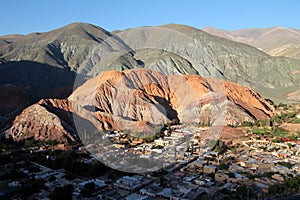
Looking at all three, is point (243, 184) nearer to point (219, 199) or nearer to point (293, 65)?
point (219, 199)

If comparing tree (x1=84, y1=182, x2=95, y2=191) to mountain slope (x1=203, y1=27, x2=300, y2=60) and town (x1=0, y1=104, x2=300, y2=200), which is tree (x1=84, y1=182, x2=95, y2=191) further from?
mountain slope (x1=203, y1=27, x2=300, y2=60)

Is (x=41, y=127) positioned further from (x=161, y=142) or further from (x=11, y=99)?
(x=11, y=99)

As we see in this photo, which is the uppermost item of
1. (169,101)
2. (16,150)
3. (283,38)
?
(283,38)

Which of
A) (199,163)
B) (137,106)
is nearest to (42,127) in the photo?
(137,106)

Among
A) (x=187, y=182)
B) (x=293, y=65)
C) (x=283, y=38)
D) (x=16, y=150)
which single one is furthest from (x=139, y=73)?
(x=283, y=38)

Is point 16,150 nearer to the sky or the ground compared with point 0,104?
nearer to the ground
